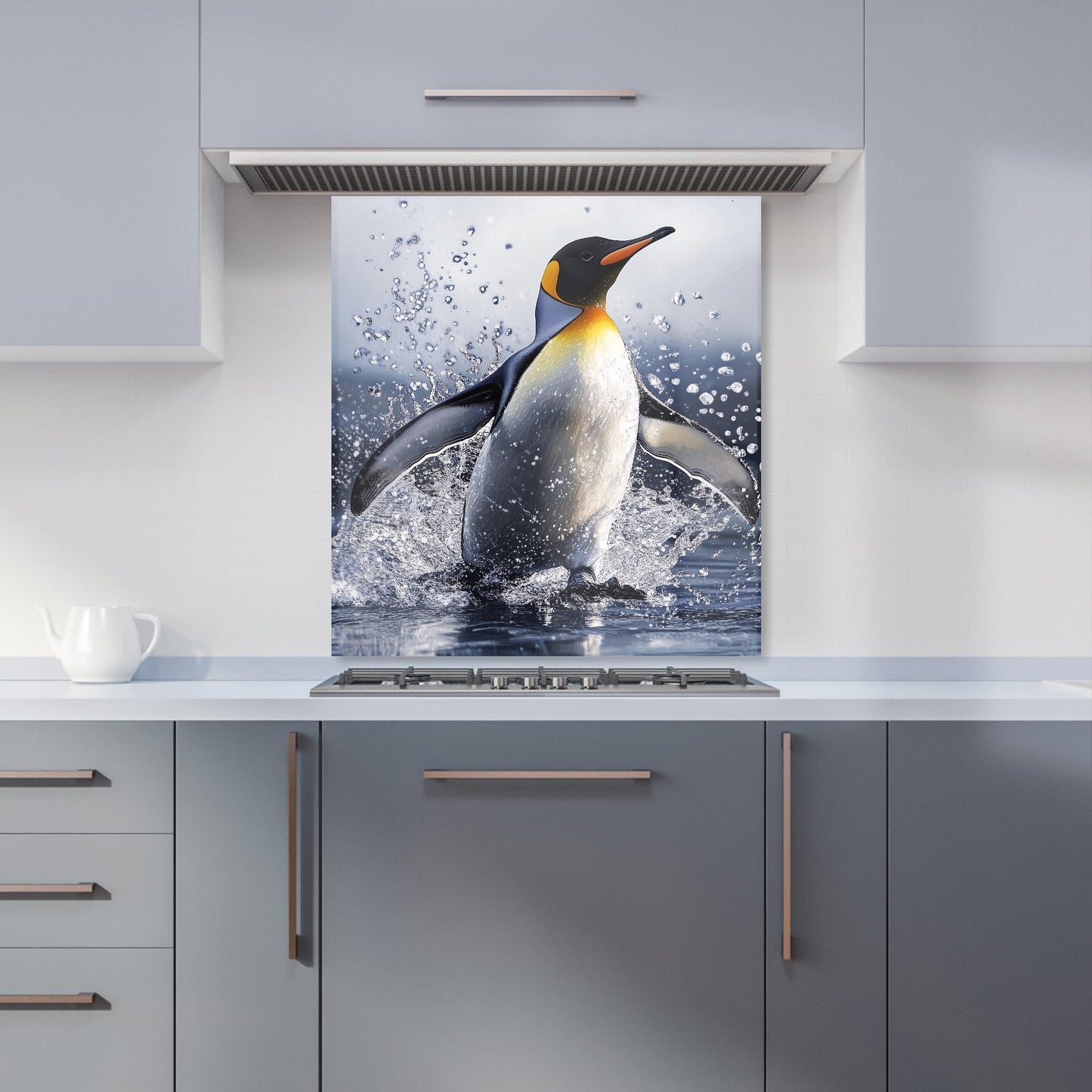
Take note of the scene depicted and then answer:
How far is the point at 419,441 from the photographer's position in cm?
235

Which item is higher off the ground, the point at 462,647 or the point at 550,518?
the point at 550,518

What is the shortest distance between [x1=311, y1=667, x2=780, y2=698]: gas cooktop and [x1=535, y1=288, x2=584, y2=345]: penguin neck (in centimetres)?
80

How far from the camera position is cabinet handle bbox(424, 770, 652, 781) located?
188cm

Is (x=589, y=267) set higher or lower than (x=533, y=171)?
lower

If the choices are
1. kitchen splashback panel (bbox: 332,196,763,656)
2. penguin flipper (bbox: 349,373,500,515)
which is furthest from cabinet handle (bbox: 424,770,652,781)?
penguin flipper (bbox: 349,373,500,515)
